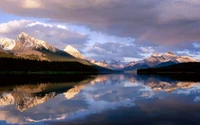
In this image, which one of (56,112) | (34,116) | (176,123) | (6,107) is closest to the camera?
(176,123)

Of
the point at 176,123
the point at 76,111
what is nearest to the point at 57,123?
the point at 76,111

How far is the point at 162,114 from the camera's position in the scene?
95.2ft

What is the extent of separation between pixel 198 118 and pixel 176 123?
4032mm

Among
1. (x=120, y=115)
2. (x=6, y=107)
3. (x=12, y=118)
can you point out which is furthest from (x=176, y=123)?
(x=6, y=107)

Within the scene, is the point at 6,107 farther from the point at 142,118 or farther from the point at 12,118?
the point at 142,118

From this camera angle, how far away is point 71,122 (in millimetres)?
24875

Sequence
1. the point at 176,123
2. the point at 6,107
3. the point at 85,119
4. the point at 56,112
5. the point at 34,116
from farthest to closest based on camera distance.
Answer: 1. the point at 6,107
2. the point at 56,112
3. the point at 34,116
4. the point at 85,119
5. the point at 176,123

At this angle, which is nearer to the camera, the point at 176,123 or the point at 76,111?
the point at 176,123

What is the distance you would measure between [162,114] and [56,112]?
13.0m

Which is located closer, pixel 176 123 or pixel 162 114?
pixel 176 123

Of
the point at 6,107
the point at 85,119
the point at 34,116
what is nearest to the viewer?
the point at 85,119

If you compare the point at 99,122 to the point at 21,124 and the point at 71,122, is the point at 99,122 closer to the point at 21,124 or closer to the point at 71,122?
the point at 71,122

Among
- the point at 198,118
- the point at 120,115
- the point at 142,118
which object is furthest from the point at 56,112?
the point at 198,118

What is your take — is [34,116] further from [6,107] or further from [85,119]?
[6,107]
